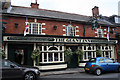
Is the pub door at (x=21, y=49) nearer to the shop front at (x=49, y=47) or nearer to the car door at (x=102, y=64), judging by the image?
the shop front at (x=49, y=47)

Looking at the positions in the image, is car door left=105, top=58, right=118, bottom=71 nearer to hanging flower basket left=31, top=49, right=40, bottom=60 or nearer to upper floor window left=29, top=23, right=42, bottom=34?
hanging flower basket left=31, top=49, right=40, bottom=60

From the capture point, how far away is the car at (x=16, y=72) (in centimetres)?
656

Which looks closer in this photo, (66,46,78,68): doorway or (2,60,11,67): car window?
(2,60,11,67): car window

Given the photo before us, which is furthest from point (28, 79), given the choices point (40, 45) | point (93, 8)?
point (93, 8)

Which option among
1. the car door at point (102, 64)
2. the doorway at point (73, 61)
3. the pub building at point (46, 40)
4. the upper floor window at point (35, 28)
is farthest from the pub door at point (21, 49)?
the car door at point (102, 64)

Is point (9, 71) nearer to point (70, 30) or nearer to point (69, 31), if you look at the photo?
point (69, 31)

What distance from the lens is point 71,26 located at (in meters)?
14.0

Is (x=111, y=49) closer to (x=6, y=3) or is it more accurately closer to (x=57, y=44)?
(x=57, y=44)

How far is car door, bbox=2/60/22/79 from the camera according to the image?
6.53 meters

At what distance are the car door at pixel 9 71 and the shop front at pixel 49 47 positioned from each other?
349 cm

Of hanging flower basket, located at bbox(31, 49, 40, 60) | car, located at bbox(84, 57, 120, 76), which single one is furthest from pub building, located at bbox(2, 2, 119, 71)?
car, located at bbox(84, 57, 120, 76)

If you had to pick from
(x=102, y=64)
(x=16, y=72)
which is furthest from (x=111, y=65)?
(x=16, y=72)

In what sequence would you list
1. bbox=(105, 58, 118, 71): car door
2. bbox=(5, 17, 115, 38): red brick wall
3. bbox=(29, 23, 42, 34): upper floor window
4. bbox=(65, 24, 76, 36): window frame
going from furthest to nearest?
bbox=(65, 24, 76, 36): window frame
bbox=(29, 23, 42, 34): upper floor window
bbox=(5, 17, 115, 38): red brick wall
bbox=(105, 58, 118, 71): car door

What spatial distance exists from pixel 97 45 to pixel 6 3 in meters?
12.6
